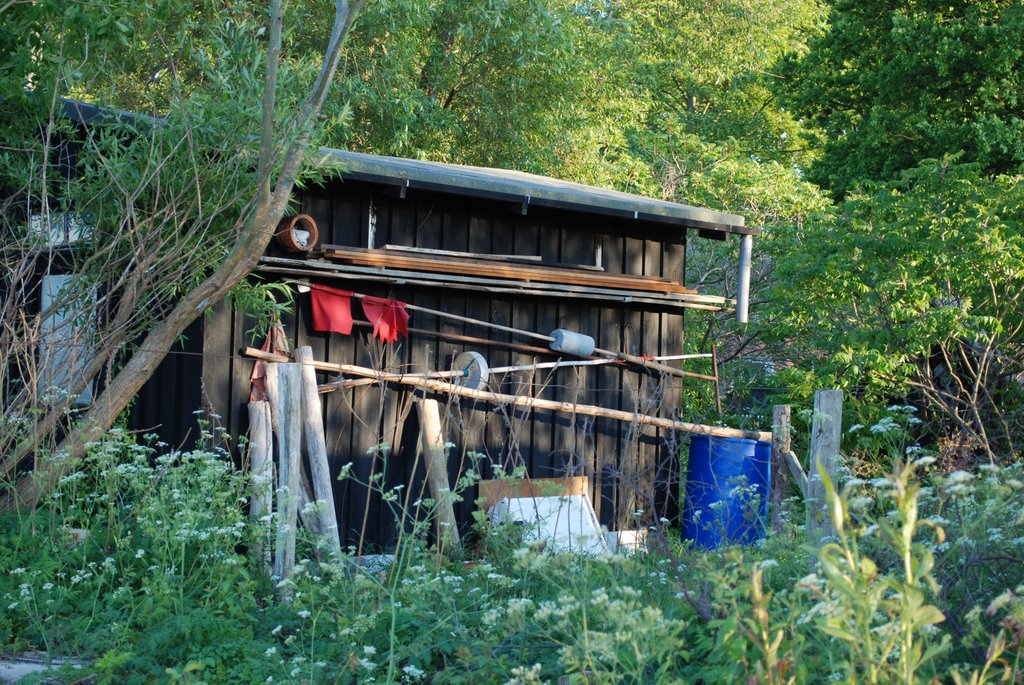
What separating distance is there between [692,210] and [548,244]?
1.43m

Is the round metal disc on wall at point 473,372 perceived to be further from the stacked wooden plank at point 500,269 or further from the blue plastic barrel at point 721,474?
the blue plastic barrel at point 721,474

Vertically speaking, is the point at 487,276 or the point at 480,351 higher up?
the point at 487,276

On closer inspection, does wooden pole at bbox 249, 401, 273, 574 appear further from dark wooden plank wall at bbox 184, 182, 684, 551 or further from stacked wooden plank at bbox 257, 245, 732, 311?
stacked wooden plank at bbox 257, 245, 732, 311

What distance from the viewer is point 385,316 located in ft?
27.5

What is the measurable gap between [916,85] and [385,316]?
12076 millimetres

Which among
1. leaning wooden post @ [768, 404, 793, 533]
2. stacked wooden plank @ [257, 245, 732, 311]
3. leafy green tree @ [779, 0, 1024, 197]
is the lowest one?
leaning wooden post @ [768, 404, 793, 533]

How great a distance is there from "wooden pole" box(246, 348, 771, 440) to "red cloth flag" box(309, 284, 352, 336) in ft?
0.92

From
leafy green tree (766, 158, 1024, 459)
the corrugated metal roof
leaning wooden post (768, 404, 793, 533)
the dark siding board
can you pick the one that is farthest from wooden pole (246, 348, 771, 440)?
leafy green tree (766, 158, 1024, 459)

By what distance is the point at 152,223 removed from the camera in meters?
7.06

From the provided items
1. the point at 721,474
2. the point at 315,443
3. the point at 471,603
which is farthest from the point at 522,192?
the point at 471,603

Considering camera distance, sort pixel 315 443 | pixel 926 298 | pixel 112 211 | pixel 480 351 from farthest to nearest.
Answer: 1. pixel 926 298
2. pixel 480 351
3. pixel 112 211
4. pixel 315 443

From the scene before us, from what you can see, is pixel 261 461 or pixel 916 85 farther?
pixel 916 85

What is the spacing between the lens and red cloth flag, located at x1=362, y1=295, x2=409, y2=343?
8.31 metres

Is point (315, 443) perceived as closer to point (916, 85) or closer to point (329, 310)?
point (329, 310)
